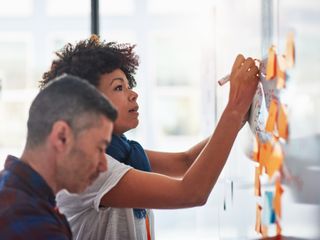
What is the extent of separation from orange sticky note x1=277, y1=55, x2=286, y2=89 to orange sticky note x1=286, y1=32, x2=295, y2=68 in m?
0.03

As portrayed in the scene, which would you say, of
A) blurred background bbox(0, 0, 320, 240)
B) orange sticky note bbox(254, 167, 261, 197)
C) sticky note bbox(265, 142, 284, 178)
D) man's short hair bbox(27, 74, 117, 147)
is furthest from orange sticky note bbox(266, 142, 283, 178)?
blurred background bbox(0, 0, 320, 240)

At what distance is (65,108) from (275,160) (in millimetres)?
438

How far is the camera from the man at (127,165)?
1.32 m

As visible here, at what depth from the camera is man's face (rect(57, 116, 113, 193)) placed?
1069 millimetres

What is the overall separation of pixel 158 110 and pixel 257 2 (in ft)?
6.38

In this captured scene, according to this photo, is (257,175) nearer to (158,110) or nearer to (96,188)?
(96,188)

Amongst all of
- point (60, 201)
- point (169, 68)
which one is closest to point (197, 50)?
point (169, 68)

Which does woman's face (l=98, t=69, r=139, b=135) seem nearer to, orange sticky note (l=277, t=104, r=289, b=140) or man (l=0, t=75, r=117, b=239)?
man (l=0, t=75, r=117, b=239)

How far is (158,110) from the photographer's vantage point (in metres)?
3.21

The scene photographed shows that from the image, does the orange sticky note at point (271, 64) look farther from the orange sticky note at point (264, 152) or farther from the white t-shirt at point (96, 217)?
the white t-shirt at point (96, 217)

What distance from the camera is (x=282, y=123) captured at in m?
1.05

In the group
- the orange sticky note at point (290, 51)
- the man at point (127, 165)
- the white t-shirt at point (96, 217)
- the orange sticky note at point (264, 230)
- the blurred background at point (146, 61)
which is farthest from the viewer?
the blurred background at point (146, 61)

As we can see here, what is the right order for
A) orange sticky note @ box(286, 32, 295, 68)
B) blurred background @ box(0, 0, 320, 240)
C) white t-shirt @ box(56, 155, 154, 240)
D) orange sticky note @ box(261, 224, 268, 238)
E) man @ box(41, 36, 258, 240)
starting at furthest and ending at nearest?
blurred background @ box(0, 0, 320, 240) → white t-shirt @ box(56, 155, 154, 240) → man @ box(41, 36, 258, 240) → orange sticky note @ box(261, 224, 268, 238) → orange sticky note @ box(286, 32, 295, 68)

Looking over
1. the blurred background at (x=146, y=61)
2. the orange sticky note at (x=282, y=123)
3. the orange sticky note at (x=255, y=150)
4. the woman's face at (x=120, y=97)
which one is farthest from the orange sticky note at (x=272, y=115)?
the blurred background at (x=146, y=61)
